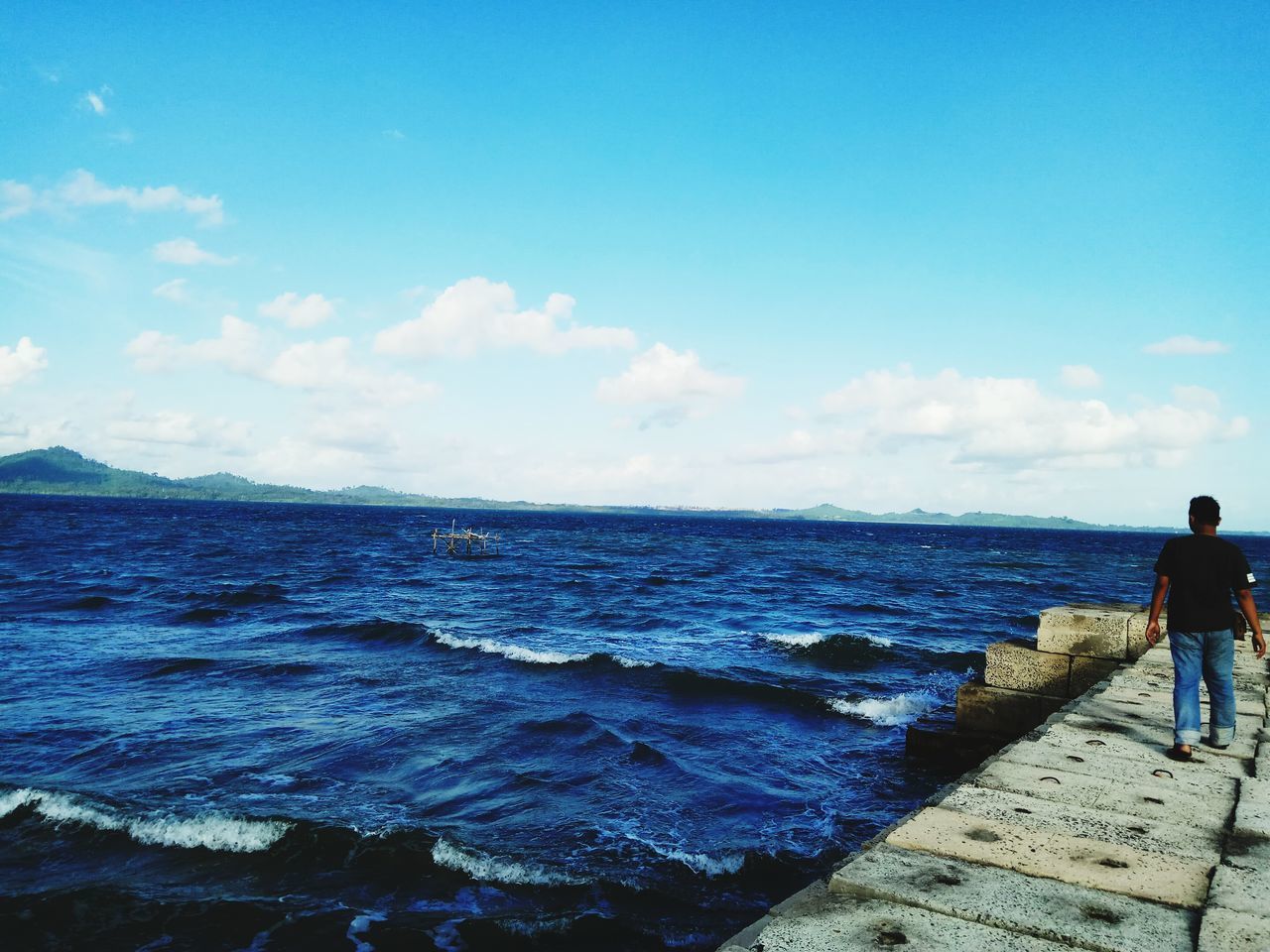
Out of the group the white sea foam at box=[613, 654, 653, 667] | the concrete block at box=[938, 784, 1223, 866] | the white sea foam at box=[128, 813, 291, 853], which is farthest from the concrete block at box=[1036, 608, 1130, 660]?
the white sea foam at box=[128, 813, 291, 853]

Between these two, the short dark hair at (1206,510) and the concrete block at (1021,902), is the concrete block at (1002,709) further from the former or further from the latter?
the concrete block at (1021,902)

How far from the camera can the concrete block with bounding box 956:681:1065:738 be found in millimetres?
9844

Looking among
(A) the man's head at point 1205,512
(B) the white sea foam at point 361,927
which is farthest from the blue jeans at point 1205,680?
(B) the white sea foam at point 361,927

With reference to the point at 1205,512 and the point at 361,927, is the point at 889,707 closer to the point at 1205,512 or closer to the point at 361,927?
the point at 1205,512

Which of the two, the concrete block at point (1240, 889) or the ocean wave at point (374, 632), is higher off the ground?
the concrete block at point (1240, 889)

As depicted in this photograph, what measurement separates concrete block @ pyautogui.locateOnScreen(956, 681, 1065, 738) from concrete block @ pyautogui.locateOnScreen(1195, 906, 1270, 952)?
7.08 metres

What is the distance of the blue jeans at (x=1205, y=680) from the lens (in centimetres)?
578

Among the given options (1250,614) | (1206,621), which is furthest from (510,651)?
(1250,614)

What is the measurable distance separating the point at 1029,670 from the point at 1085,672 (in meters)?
0.66

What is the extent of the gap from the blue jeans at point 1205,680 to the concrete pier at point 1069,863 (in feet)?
0.62

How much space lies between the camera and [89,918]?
616 cm

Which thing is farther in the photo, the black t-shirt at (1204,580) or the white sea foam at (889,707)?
the white sea foam at (889,707)

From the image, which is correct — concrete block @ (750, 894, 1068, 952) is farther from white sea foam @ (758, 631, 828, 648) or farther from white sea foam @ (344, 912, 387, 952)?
white sea foam @ (758, 631, 828, 648)

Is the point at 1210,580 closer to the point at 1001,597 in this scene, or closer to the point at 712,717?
the point at 712,717
